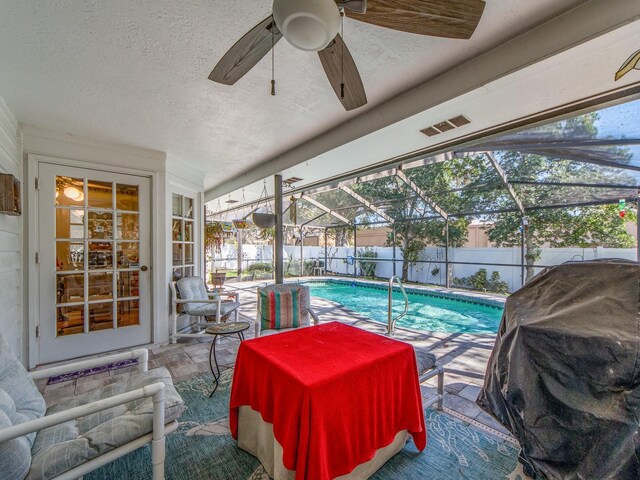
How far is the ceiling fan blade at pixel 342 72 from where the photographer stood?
147 cm

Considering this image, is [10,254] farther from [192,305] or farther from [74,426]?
[74,426]

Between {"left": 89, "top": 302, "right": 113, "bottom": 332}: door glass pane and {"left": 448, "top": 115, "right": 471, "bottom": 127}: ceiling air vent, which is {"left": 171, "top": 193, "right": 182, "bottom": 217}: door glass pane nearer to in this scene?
{"left": 89, "top": 302, "right": 113, "bottom": 332}: door glass pane

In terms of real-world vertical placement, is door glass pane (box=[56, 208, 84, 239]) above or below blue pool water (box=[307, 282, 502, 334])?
above

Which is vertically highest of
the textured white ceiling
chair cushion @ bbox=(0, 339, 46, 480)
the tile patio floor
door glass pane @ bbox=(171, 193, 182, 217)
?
the textured white ceiling

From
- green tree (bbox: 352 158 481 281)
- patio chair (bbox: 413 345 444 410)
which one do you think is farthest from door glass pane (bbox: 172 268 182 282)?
green tree (bbox: 352 158 481 281)

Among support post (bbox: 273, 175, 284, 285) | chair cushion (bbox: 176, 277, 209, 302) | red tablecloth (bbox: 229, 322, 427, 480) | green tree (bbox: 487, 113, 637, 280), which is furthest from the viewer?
green tree (bbox: 487, 113, 637, 280)

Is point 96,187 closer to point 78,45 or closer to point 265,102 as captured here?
point 78,45

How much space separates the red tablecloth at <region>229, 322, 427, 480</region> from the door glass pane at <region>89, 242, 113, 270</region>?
2.77m

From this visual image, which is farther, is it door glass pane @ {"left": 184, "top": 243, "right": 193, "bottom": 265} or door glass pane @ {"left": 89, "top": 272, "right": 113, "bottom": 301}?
door glass pane @ {"left": 184, "top": 243, "right": 193, "bottom": 265}

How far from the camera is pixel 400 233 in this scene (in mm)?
10406

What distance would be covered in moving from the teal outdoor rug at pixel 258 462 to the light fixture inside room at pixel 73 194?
2.87 m

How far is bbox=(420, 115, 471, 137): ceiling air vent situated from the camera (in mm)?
2523

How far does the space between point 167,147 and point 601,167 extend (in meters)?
6.71

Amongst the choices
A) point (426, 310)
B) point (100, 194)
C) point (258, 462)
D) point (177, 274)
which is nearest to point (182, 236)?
point (177, 274)
